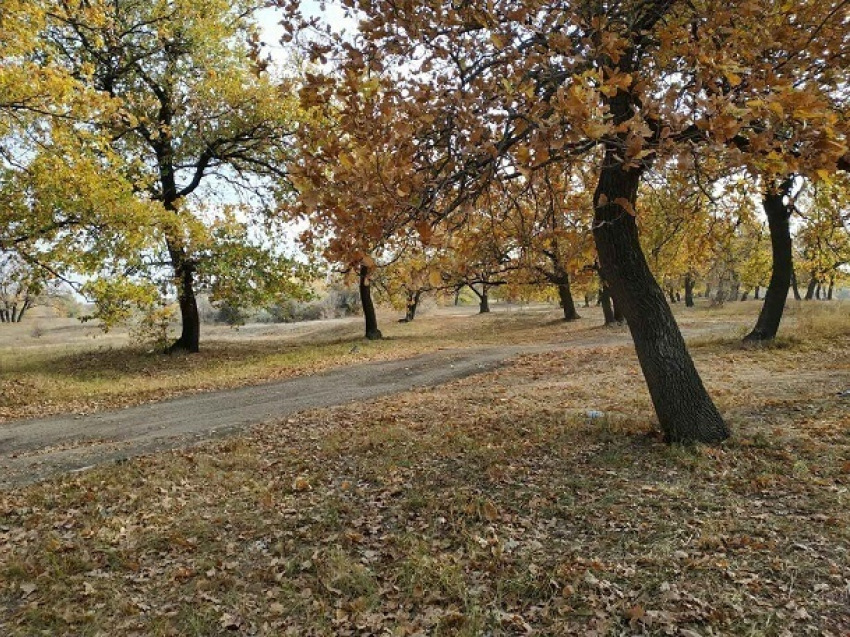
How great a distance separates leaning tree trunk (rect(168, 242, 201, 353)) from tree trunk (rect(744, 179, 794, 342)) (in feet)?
57.8

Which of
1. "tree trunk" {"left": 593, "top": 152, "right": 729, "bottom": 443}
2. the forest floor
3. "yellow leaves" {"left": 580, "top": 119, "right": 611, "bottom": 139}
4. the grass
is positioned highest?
"yellow leaves" {"left": 580, "top": 119, "right": 611, "bottom": 139}

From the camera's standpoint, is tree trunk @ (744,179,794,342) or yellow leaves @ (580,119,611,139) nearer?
yellow leaves @ (580,119,611,139)

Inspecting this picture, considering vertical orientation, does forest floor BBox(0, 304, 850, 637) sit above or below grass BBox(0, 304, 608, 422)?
below

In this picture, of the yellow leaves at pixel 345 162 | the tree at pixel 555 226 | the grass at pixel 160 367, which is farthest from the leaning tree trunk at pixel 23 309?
the yellow leaves at pixel 345 162

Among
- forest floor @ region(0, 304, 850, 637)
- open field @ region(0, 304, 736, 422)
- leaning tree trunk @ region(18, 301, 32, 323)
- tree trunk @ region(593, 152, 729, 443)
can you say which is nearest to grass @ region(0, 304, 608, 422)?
open field @ region(0, 304, 736, 422)

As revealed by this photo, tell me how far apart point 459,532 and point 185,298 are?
57.3 ft

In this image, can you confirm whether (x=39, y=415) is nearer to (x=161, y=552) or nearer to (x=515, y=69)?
(x=161, y=552)

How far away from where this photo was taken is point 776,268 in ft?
47.6

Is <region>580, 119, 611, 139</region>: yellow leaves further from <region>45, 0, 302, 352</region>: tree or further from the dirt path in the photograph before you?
<region>45, 0, 302, 352</region>: tree

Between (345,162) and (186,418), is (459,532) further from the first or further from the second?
(186,418)

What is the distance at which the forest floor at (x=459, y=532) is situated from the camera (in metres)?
3.90

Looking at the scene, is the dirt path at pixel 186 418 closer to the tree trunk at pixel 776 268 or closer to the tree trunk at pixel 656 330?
the tree trunk at pixel 656 330

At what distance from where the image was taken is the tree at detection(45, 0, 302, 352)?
643 inches

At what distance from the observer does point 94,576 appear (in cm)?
469
